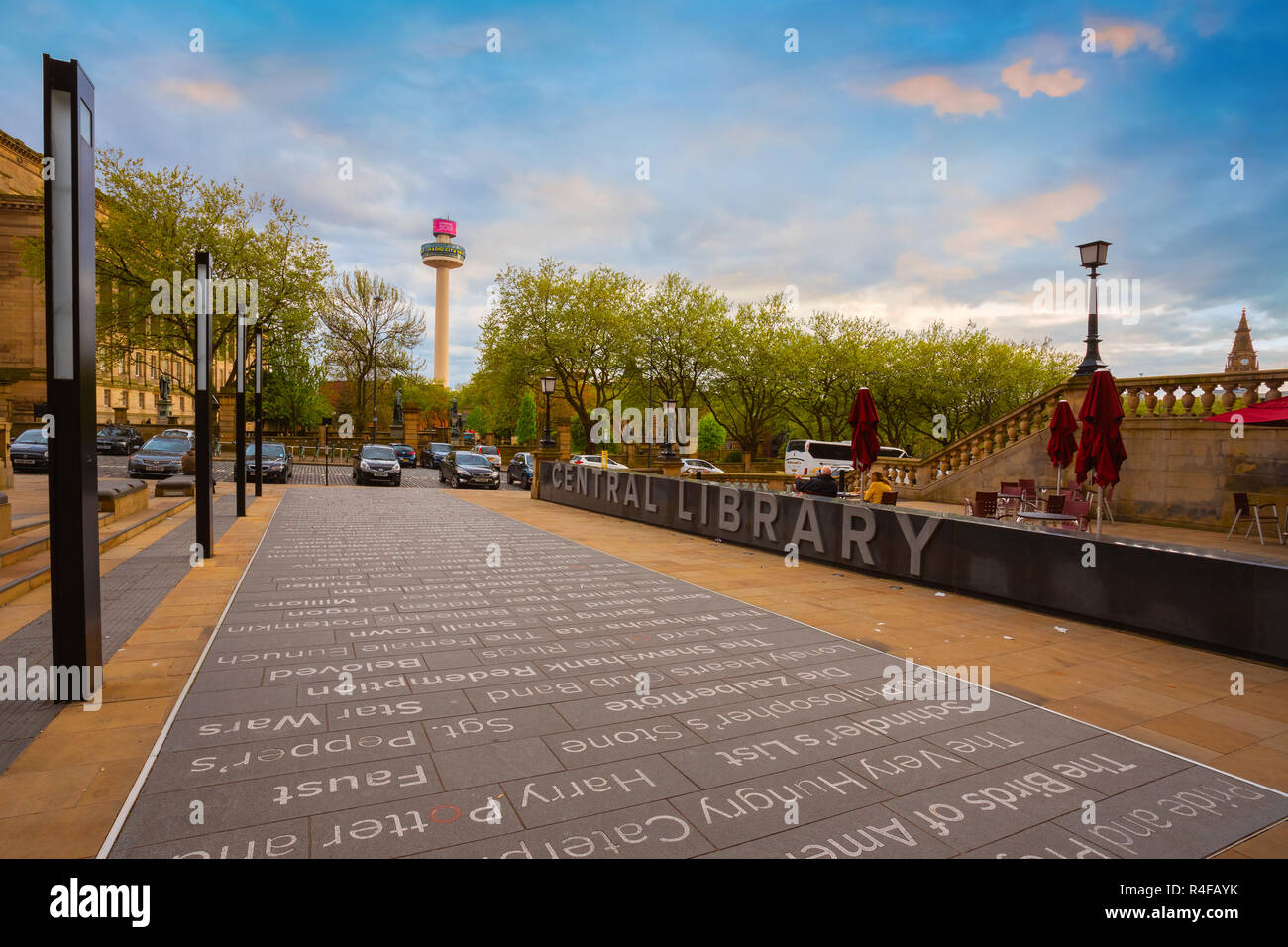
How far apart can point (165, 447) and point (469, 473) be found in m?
11.3

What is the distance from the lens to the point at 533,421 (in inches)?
2822

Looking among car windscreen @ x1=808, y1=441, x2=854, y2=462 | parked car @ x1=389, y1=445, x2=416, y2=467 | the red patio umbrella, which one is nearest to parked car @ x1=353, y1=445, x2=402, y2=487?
parked car @ x1=389, y1=445, x2=416, y2=467

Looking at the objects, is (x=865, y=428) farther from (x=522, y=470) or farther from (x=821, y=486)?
(x=522, y=470)

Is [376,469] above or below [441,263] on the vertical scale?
below

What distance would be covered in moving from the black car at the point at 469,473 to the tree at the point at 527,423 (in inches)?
1475

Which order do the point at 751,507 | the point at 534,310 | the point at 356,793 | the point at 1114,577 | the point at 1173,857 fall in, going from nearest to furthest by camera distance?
1. the point at 1173,857
2. the point at 356,793
3. the point at 1114,577
4. the point at 751,507
5. the point at 534,310

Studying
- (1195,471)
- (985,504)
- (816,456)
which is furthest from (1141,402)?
(816,456)

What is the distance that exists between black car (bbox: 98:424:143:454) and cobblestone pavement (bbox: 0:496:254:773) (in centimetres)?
3312

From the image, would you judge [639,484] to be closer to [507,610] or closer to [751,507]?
[751,507]

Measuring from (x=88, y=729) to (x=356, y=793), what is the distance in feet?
7.03

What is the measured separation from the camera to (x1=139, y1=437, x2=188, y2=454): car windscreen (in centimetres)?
2634

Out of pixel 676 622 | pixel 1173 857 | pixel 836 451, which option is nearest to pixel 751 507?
pixel 676 622

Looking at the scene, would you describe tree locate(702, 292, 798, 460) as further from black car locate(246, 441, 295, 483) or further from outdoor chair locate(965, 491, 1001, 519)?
outdoor chair locate(965, 491, 1001, 519)

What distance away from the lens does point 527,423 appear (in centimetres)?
7056
